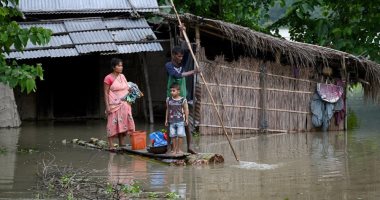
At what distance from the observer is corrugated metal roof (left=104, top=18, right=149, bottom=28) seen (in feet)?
49.9

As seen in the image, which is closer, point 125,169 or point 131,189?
point 131,189

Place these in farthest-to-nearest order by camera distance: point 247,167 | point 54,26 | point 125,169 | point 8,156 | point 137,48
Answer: point 54,26
point 137,48
point 8,156
point 247,167
point 125,169

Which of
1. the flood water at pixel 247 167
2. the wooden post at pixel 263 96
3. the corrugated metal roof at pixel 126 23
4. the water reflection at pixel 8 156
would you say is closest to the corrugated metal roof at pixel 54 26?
the corrugated metal roof at pixel 126 23

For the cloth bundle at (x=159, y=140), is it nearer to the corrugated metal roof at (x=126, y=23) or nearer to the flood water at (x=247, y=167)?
the flood water at (x=247, y=167)

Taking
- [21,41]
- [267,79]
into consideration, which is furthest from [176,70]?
[267,79]

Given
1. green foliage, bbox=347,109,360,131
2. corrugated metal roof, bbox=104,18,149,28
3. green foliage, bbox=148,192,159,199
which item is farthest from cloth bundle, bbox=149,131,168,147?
corrugated metal roof, bbox=104,18,149,28

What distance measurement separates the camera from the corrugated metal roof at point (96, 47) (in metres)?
14.5

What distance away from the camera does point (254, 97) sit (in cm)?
1346

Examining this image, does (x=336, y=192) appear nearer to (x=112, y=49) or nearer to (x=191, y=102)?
(x=191, y=102)

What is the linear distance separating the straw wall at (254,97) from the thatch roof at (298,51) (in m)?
0.32

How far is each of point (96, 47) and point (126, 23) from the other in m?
1.05

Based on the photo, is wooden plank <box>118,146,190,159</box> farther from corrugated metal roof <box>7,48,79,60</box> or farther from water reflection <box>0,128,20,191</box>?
corrugated metal roof <box>7,48,79,60</box>

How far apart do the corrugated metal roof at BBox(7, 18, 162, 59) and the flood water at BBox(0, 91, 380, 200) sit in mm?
1748

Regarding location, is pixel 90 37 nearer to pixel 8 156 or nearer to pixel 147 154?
pixel 8 156
